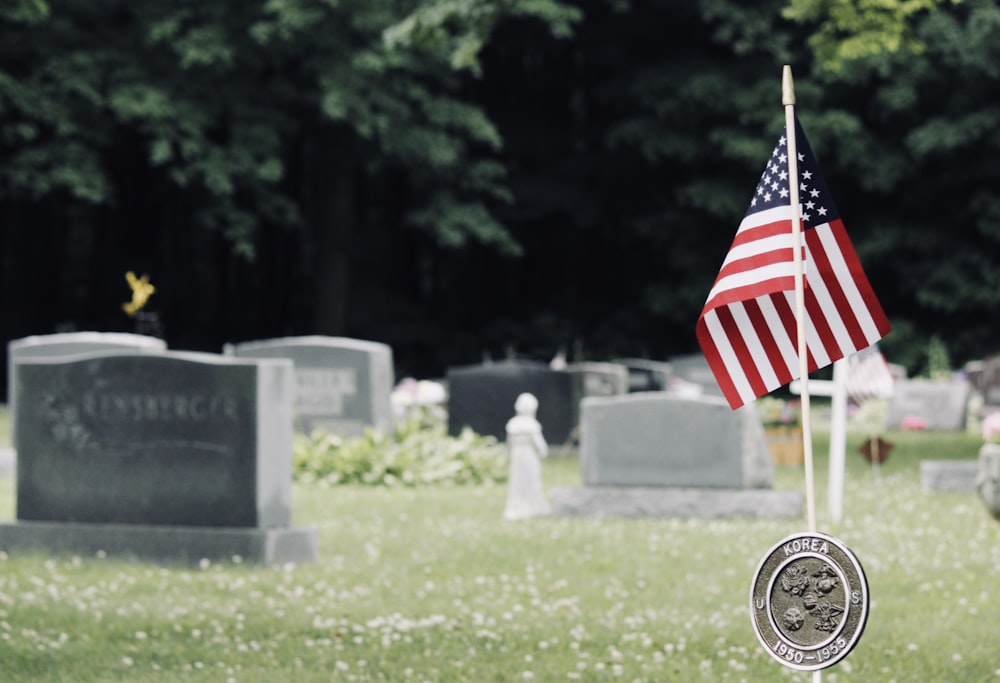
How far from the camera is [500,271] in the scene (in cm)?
4088

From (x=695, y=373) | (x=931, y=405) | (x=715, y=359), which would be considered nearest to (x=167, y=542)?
(x=715, y=359)

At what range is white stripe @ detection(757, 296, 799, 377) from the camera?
575 centimetres

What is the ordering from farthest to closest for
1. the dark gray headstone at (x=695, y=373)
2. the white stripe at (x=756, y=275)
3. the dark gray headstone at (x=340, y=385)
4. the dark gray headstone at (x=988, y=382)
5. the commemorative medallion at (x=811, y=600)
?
the dark gray headstone at (x=988, y=382), the dark gray headstone at (x=695, y=373), the dark gray headstone at (x=340, y=385), the white stripe at (x=756, y=275), the commemorative medallion at (x=811, y=600)

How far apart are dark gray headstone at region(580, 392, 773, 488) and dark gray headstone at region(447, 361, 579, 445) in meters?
5.85

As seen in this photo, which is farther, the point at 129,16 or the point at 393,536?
the point at 129,16

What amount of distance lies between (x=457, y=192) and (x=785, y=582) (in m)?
29.1

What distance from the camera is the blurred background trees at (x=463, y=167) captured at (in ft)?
95.0

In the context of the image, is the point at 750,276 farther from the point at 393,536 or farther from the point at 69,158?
the point at 69,158

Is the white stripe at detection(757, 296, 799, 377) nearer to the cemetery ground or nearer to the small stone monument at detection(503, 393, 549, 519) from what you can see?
the cemetery ground

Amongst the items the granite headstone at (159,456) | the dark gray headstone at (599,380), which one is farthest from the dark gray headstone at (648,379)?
the granite headstone at (159,456)

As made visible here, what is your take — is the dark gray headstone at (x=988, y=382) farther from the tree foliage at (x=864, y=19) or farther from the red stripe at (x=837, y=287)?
the red stripe at (x=837, y=287)

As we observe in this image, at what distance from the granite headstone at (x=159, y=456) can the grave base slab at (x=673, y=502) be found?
10.8 ft

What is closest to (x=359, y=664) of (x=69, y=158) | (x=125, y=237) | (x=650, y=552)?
(x=650, y=552)

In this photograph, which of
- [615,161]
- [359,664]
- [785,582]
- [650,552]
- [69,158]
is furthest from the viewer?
[615,161]
